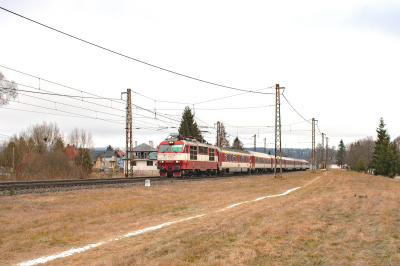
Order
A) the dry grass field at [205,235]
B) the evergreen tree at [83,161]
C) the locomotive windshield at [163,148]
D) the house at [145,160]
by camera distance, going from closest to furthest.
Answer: the dry grass field at [205,235] → the locomotive windshield at [163,148] → the evergreen tree at [83,161] → the house at [145,160]

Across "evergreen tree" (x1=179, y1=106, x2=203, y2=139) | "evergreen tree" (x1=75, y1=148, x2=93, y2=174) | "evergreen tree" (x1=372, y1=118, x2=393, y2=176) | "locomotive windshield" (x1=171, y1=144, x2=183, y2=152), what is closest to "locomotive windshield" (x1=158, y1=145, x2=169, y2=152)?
"locomotive windshield" (x1=171, y1=144, x2=183, y2=152)

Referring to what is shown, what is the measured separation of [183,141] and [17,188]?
1505 centimetres

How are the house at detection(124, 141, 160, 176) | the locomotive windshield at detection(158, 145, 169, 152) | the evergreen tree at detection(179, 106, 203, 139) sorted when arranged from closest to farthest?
1. the locomotive windshield at detection(158, 145, 169, 152)
2. the house at detection(124, 141, 160, 176)
3. the evergreen tree at detection(179, 106, 203, 139)

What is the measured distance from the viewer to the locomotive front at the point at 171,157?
1127 inches

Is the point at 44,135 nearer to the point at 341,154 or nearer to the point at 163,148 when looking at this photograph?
the point at 163,148

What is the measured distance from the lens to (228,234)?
748 cm

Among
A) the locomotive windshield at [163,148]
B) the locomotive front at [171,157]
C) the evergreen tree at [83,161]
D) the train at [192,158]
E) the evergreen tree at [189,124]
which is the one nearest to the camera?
the locomotive front at [171,157]

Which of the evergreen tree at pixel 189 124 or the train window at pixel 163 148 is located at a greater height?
the evergreen tree at pixel 189 124

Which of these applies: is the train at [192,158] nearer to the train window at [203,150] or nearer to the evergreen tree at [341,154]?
the train window at [203,150]

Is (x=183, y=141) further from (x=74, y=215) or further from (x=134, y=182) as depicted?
Result: (x=74, y=215)

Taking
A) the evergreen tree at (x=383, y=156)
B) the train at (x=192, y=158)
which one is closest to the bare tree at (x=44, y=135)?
the train at (x=192, y=158)

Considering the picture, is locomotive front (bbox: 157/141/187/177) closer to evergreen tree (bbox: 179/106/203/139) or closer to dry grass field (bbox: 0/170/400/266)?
dry grass field (bbox: 0/170/400/266)

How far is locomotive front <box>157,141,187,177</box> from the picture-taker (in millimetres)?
28631

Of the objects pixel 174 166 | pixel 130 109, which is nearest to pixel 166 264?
pixel 174 166
